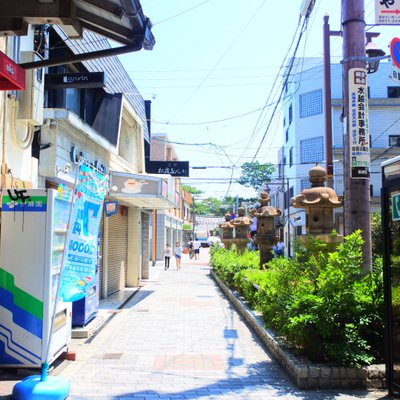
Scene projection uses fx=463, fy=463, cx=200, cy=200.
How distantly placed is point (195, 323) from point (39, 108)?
18.5 feet

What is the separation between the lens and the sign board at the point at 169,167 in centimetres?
1940

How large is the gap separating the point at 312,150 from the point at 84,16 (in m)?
28.8

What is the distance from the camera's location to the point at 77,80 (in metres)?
8.38

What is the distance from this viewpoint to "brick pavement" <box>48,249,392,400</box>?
549 centimetres

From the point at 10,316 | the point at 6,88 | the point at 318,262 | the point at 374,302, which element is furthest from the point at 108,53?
the point at 374,302

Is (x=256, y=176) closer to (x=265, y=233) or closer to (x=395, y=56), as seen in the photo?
(x=265, y=233)

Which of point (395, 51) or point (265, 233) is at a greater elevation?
point (395, 51)

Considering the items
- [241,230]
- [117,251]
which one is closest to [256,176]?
[241,230]

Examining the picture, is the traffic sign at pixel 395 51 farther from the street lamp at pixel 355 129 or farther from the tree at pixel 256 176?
the tree at pixel 256 176

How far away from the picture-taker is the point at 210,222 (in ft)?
330

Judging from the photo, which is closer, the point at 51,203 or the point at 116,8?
the point at 116,8

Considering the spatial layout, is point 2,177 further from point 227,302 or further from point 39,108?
point 227,302

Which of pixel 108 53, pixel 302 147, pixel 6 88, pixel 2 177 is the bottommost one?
pixel 2 177

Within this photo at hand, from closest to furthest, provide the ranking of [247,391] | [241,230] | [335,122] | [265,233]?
[247,391]
[265,233]
[241,230]
[335,122]
